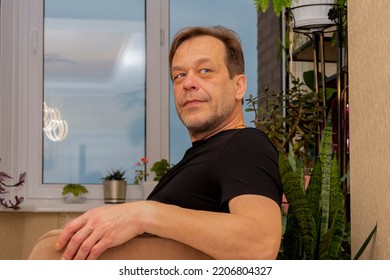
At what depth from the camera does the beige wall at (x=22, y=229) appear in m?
3.76

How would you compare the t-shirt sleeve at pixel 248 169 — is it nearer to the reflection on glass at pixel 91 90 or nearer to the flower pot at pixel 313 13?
the flower pot at pixel 313 13

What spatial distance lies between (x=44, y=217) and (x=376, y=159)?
2939mm

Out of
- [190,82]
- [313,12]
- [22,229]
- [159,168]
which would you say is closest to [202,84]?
[190,82]

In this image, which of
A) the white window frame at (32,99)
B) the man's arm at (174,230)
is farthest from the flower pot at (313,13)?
the man's arm at (174,230)

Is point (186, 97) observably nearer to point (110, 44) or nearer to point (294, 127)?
point (294, 127)

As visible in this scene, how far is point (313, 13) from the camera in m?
2.81

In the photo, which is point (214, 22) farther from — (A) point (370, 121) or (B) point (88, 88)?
(A) point (370, 121)

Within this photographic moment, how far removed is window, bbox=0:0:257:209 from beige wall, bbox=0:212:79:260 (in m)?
0.21

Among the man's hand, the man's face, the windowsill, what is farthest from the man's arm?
the windowsill

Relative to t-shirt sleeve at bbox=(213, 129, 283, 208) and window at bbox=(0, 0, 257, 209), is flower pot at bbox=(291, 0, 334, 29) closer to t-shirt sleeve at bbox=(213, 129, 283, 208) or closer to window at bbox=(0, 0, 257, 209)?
window at bbox=(0, 0, 257, 209)

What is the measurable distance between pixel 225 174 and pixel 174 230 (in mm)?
216

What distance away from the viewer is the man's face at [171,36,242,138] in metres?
1.47

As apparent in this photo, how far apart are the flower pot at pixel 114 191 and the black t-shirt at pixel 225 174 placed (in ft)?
8.44
